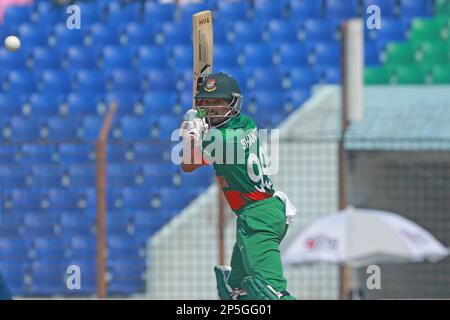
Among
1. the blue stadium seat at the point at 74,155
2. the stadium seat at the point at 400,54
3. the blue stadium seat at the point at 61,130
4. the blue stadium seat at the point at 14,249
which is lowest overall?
the blue stadium seat at the point at 14,249

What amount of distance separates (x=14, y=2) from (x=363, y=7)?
170 inches

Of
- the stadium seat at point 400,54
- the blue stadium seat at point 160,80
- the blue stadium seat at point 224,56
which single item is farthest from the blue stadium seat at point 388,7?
the blue stadium seat at point 160,80

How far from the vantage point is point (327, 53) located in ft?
42.2

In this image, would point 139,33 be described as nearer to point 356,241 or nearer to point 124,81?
point 124,81

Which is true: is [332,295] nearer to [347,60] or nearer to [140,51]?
[347,60]

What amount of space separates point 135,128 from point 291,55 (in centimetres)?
196

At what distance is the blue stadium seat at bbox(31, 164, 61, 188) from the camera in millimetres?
10797

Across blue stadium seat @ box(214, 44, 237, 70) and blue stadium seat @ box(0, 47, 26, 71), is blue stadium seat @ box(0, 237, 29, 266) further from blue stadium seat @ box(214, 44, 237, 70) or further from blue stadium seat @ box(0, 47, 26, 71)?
blue stadium seat @ box(214, 44, 237, 70)

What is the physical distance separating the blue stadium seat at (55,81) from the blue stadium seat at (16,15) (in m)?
1.00

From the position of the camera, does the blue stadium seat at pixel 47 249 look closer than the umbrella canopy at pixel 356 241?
No

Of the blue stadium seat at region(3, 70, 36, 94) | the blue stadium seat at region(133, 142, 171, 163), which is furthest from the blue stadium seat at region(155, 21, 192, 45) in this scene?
the blue stadium seat at region(133, 142, 171, 163)

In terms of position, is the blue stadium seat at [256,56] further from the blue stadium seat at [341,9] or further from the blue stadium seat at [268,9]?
the blue stadium seat at [341,9]

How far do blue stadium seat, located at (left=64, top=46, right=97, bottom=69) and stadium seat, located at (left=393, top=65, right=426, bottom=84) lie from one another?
3423 mm

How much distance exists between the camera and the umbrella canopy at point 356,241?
9.35 m
